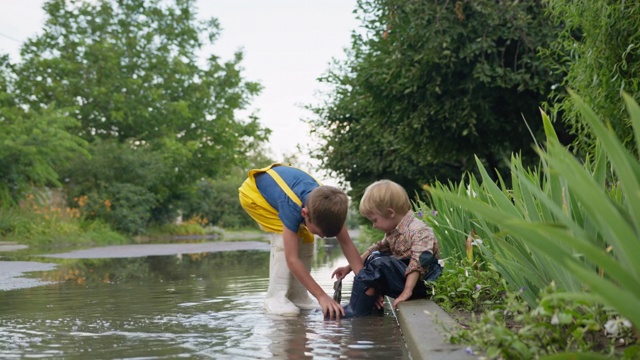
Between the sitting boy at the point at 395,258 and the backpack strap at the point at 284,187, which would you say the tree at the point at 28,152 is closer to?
the backpack strap at the point at 284,187

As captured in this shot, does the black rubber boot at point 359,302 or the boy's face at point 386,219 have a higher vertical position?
the boy's face at point 386,219

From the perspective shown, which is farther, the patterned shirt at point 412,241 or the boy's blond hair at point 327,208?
the patterned shirt at point 412,241

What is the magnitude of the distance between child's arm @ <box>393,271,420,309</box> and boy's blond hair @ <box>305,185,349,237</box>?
58 cm

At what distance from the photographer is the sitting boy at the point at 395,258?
5.82 meters

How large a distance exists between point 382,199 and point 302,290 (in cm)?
117

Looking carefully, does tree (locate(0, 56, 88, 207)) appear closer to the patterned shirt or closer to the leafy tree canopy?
the leafy tree canopy

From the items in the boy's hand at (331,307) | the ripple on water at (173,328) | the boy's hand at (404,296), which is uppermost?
the boy's hand at (404,296)

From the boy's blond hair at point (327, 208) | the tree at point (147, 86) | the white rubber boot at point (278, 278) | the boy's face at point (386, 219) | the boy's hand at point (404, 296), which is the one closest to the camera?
the boy's blond hair at point (327, 208)

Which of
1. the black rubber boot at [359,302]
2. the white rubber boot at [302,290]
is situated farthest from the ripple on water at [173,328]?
the white rubber boot at [302,290]

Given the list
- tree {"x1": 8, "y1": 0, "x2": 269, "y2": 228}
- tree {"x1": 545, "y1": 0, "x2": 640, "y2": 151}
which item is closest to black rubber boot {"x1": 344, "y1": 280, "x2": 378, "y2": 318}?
tree {"x1": 545, "y1": 0, "x2": 640, "y2": 151}

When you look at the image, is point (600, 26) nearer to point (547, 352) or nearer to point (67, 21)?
point (547, 352)

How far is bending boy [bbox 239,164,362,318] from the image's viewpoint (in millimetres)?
5633

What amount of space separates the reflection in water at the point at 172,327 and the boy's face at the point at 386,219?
619mm

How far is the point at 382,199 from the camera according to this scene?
589 cm
